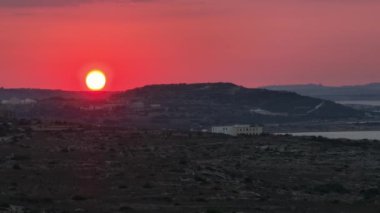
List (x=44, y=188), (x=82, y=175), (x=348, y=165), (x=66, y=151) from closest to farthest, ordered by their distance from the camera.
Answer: (x=44, y=188) → (x=82, y=175) → (x=66, y=151) → (x=348, y=165)

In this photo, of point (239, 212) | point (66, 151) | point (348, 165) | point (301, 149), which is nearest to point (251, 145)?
point (301, 149)

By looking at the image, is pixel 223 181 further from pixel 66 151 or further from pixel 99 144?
pixel 99 144

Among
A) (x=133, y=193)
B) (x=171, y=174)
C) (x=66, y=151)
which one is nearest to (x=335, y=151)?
(x=66, y=151)

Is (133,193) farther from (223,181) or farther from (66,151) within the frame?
(66,151)

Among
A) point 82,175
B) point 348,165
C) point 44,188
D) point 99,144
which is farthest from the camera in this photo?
point 99,144

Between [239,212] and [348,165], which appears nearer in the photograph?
[239,212]

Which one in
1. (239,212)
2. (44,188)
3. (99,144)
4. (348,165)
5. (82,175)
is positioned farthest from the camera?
(99,144)
